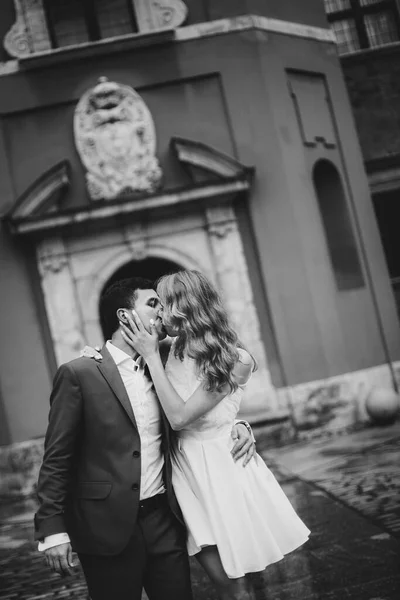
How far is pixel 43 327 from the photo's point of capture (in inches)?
396

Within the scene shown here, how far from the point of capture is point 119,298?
118 inches

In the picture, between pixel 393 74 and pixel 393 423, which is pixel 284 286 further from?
pixel 393 74

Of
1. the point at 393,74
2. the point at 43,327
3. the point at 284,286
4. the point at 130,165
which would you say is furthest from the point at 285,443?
the point at 393,74

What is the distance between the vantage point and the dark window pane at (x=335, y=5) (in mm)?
13375

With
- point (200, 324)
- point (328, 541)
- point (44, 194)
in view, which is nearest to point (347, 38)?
point (44, 194)

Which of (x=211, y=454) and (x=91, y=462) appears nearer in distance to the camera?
(x=91, y=462)

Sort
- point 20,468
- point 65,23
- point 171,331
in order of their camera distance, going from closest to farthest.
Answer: point 171,331 → point 20,468 → point 65,23

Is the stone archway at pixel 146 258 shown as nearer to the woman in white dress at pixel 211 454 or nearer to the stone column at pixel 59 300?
the stone column at pixel 59 300

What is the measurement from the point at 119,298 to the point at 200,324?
336mm

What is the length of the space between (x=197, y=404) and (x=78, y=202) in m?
7.72

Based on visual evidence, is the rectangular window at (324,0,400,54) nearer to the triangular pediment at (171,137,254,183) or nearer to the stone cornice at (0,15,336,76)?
the stone cornice at (0,15,336,76)

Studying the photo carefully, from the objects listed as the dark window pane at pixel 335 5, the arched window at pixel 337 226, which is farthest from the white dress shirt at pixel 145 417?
the dark window pane at pixel 335 5

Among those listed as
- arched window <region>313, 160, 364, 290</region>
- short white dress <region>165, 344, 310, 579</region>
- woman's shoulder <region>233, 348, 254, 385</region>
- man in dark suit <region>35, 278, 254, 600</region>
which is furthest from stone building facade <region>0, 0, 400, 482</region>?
man in dark suit <region>35, 278, 254, 600</region>

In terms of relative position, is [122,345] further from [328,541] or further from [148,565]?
[328,541]
